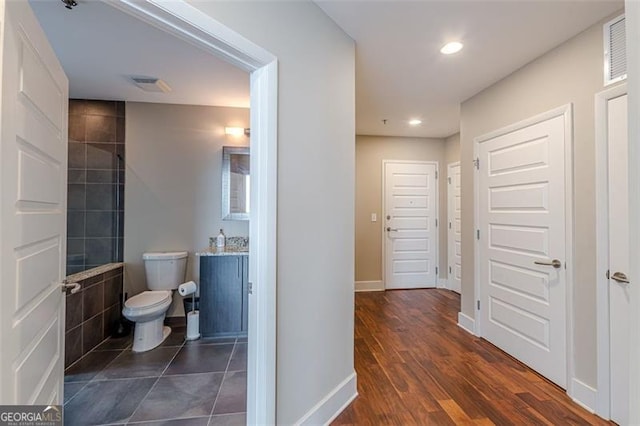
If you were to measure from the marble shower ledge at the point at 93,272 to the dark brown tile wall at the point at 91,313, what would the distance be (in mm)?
31

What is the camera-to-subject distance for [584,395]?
1.88 m

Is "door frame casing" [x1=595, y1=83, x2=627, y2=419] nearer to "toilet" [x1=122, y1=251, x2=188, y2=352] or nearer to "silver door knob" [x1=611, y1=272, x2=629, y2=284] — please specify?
"silver door knob" [x1=611, y1=272, x2=629, y2=284]

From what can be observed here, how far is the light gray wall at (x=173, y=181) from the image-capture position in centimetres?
320

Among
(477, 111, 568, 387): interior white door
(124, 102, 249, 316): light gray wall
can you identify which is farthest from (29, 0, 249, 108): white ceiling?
(477, 111, 568, 387): interior white door

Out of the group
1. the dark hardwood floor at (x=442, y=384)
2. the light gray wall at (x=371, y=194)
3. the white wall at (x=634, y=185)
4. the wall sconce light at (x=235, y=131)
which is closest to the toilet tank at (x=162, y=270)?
the wall sconce light at (x=235, y=131)

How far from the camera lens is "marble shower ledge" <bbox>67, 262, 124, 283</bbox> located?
2458mm

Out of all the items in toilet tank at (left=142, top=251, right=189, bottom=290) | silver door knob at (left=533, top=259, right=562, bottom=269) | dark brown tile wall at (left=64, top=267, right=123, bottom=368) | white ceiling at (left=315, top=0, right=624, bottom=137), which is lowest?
dark brown tile wall at (left=64, top=267, right=123, bottom=368)

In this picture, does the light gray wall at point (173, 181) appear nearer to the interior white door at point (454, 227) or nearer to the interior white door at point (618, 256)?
the interior white door at point (618, 256)

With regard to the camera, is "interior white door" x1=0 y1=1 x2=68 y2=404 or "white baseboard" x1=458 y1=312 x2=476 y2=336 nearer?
"interior white door" x1=0 y1=1 x2=68 y2=404

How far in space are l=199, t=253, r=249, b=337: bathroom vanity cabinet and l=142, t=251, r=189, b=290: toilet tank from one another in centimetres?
40

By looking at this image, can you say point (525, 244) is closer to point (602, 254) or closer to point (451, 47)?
point (602, 254)

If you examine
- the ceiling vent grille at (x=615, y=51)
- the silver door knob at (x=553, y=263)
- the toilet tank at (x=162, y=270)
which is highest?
the ceiling vent grille at (x=615, y=51)

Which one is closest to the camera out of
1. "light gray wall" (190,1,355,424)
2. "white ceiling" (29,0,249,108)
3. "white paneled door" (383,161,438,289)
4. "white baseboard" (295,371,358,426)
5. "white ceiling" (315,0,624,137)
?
"light gray wall" (190,1,355,424)

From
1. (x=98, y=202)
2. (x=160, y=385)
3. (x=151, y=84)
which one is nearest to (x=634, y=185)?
(x=160, y=385)
